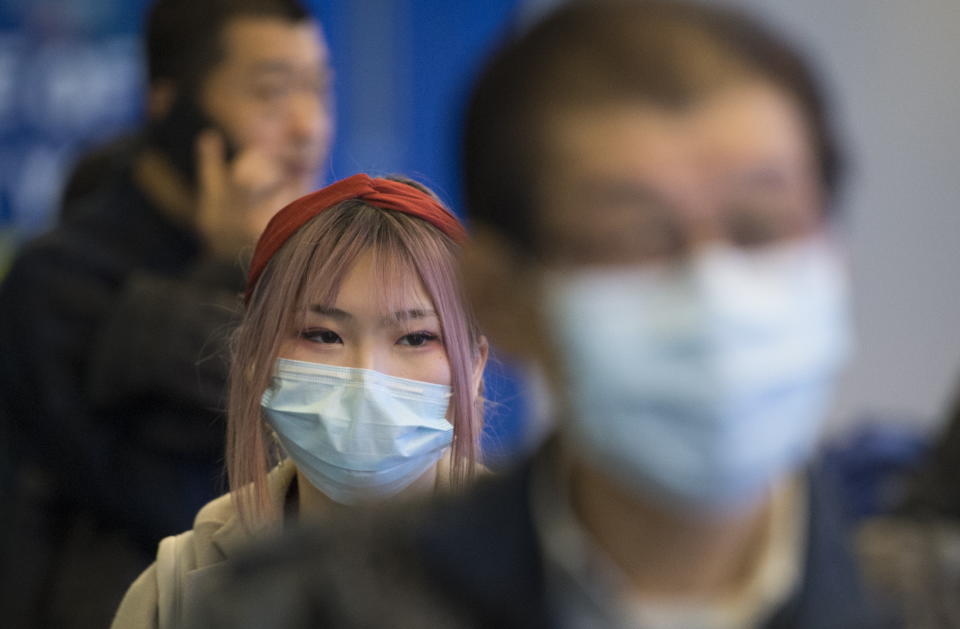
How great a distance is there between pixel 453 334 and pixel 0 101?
4.94 meters

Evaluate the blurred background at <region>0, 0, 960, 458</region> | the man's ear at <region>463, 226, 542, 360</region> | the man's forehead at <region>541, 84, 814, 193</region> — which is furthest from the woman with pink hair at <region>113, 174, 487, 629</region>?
the blurred background at <region>0, 0, 960, 458</region>

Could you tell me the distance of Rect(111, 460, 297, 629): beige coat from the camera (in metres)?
1.71

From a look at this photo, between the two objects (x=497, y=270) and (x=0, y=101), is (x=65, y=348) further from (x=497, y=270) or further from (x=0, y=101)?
(x=0, y=101)

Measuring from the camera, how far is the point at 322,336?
5.64 ft

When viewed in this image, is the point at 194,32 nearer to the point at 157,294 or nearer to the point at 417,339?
the point at 157,294

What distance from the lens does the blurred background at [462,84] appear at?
5.92m

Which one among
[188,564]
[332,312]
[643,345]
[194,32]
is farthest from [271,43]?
[643,345]

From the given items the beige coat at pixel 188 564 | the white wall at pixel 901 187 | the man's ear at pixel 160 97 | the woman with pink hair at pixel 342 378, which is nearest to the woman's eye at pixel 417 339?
the woman with pink hair at pixel 342 378

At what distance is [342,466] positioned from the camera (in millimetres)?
1675

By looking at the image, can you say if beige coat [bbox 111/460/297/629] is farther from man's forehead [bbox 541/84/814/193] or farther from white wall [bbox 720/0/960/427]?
white wall [bbox 720/0/960/427]

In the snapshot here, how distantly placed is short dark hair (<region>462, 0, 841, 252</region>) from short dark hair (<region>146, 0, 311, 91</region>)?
74.2 inches

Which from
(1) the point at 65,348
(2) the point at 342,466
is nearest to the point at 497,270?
(2) the point at 342,466

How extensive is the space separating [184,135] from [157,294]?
0.39 metres

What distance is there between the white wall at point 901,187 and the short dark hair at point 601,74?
4977 millimetres
